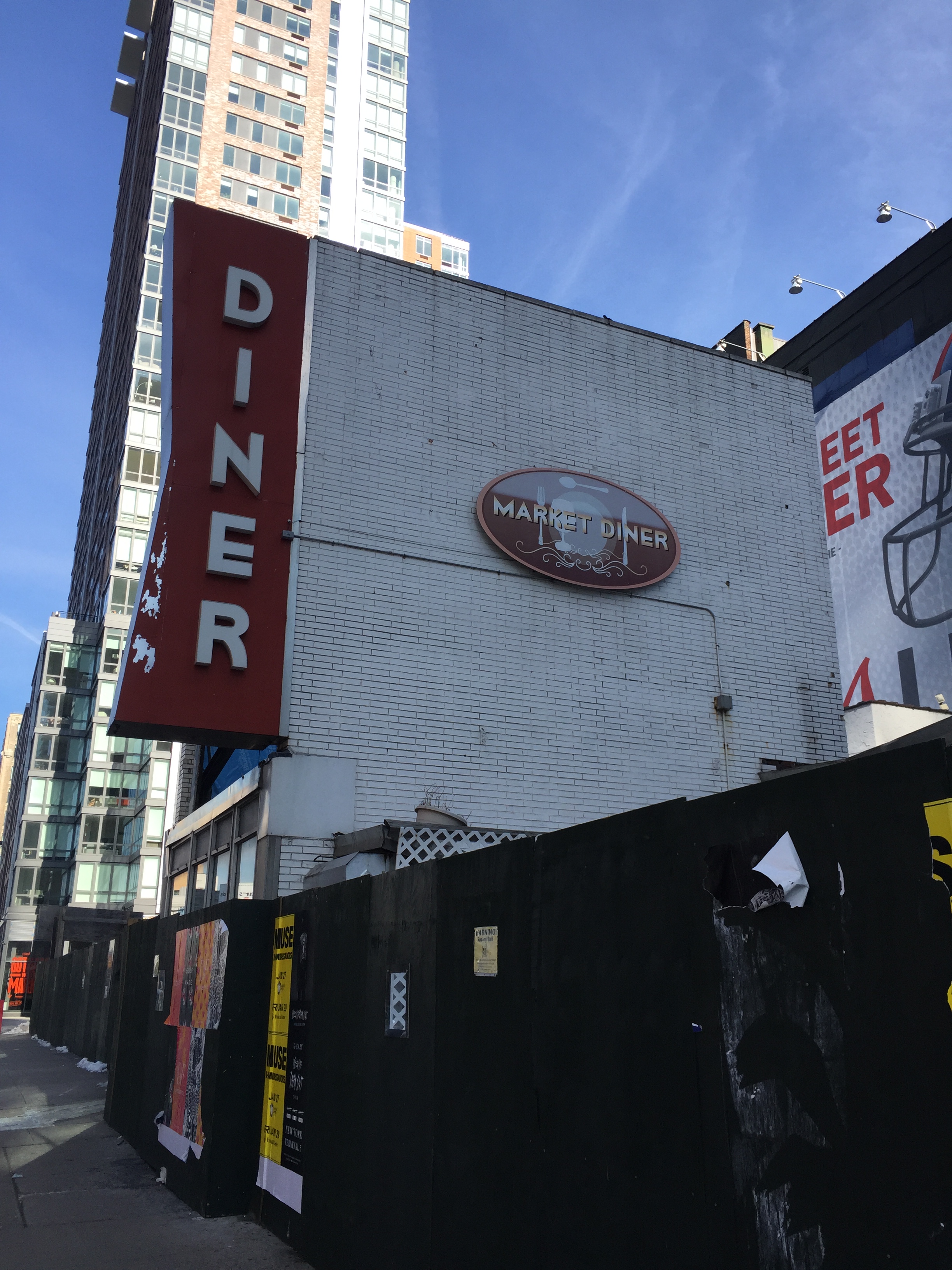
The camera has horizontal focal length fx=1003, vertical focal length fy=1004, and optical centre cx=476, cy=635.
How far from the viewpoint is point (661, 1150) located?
11.9ft

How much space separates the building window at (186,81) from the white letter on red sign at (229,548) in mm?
56559

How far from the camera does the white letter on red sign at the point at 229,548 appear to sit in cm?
1105

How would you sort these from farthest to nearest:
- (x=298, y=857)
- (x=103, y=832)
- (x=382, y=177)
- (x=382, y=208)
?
1. (x=382, y=177)
2. (x=382, y=208)
3. (x=103, y=832)
4. (x=298, y=857)

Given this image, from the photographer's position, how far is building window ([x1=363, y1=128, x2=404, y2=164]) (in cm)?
6388

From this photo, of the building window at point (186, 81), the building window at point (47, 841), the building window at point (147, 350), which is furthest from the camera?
the building window at point (186, 81)

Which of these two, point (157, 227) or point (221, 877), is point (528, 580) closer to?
point (221, 877)

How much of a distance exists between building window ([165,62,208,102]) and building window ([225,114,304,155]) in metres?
2.13

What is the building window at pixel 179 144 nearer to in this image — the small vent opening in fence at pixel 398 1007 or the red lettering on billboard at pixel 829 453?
the red lettering on billboard at pixel 829 453

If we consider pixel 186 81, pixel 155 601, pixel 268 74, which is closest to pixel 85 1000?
pixel 155 601

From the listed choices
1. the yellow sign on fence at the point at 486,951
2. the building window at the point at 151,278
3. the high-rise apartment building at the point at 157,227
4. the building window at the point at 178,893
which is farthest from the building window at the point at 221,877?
the building window at the point at 151,278

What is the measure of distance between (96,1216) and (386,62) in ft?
237

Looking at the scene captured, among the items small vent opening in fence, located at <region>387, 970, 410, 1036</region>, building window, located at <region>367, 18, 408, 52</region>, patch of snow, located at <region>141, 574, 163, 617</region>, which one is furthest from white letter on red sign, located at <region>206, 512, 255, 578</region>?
building window, located at <region>367, 18, 408, 52</region>

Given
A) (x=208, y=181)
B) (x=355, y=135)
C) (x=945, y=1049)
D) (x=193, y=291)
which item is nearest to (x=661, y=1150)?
(x=945, y=1049)

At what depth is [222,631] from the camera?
10.8m
